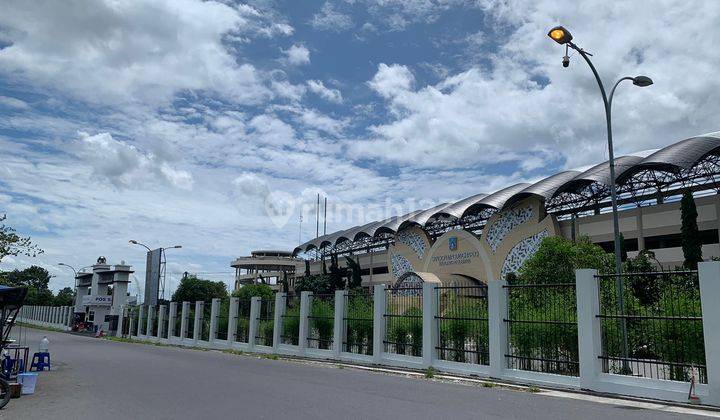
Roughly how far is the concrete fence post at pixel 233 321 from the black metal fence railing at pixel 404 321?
38.9 ft

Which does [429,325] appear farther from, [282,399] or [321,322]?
[321,322]

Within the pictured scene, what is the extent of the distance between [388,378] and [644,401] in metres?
5.97

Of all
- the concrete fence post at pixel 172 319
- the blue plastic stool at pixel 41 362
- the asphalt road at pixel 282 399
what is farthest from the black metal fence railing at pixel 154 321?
the asphalt road at pixel 282 399

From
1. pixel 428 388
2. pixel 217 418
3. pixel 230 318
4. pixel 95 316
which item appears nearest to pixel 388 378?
pixel 428 388

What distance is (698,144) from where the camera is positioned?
33.8 metres

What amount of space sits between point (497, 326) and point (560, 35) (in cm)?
724

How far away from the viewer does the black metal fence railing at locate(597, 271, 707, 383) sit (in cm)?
1101

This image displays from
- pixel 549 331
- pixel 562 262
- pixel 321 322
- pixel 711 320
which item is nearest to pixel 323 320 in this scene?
pixel 321 322

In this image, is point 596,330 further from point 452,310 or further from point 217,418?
point 217,418

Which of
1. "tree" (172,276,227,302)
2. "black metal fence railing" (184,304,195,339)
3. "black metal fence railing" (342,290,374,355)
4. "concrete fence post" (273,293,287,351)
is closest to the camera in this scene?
"black metal fence railing" (342,290,374,355)

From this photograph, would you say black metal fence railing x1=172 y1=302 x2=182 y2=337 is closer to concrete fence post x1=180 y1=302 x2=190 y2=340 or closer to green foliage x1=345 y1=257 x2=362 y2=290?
concrete fence post x1=180 y1=302 x2=190 y2=340

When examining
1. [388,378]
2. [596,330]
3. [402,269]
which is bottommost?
[388,378]

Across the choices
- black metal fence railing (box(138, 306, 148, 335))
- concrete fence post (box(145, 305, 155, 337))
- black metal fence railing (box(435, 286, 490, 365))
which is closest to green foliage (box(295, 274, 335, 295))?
black metal fence railing (box(138, 306, 148, 335))

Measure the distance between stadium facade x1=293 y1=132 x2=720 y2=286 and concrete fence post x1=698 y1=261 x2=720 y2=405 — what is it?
1004 inches
